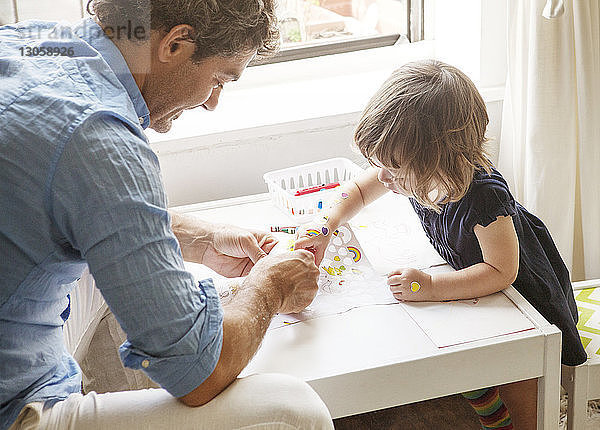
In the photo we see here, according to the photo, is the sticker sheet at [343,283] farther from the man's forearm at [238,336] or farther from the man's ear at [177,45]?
the man's ear at [177,45]

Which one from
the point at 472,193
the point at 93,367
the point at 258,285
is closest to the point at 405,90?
the point at 472,193

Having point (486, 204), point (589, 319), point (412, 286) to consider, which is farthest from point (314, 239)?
point (589, 319)

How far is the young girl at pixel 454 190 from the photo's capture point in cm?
136

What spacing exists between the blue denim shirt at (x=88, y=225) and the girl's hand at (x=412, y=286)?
0.49 meters

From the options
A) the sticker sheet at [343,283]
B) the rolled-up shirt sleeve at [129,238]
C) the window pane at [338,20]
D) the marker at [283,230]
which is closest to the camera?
the rolled-up shirt sleeve at [129,238]

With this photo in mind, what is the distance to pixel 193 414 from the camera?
0.97 metres

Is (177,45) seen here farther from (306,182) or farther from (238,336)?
(306,182)

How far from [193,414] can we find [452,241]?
0.68m

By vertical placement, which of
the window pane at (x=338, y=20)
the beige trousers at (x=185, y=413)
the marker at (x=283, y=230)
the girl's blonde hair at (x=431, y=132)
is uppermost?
the window pane at (x=338, y=20)

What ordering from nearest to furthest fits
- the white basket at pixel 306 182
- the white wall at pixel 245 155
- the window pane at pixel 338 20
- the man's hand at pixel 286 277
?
1. the man's hand at pixel 286 277
2. the white basket at pixel 306 182
3. the white wall at pixel 245 155
4. the window pane at pixel 338 20

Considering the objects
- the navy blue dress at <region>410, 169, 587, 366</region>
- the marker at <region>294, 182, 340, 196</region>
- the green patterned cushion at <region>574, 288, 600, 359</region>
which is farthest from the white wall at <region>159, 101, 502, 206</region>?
the green patterned cushion at <region>574, 288, 600, 359</region>

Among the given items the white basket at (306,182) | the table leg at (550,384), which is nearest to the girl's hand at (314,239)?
the white basket at (306,182)

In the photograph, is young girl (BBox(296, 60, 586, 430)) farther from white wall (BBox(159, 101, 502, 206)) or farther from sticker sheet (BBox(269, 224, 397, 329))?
white wall (BBox(159, 101, 502, 206))

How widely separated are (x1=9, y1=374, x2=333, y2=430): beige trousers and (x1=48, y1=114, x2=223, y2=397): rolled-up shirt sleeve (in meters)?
0.08
